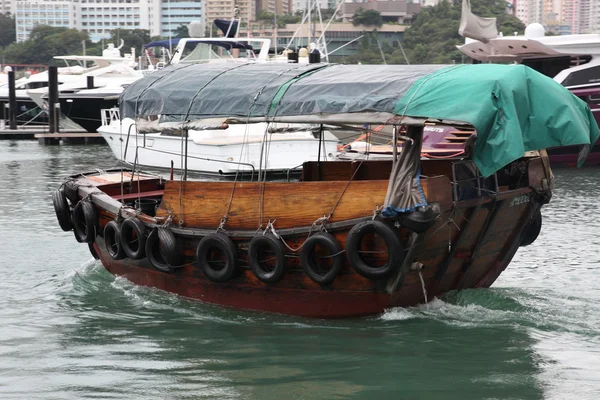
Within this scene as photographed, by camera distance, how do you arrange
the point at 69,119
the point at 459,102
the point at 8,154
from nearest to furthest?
the point at 459,102 < the point at 8,154 < the point at 69,119

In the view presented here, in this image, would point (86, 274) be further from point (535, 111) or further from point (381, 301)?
point (535, 111)

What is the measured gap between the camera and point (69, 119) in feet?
128

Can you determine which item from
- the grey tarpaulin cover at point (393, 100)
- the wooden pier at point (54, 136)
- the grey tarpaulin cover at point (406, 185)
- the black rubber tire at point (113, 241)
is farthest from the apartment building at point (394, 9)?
the grey tarpaulin cover at point (406, 185)

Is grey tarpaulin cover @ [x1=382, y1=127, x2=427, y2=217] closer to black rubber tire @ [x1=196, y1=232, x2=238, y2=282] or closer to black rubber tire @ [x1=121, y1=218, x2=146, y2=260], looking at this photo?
black rubber tire @ [x1=196, y1=232, x2=238, y2=282]

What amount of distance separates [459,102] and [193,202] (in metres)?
2.99

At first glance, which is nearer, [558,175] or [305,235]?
[305,235]

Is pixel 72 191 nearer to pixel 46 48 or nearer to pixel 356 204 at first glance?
pixel 356 204

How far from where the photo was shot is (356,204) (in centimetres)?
861

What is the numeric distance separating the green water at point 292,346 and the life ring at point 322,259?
0.61 metres

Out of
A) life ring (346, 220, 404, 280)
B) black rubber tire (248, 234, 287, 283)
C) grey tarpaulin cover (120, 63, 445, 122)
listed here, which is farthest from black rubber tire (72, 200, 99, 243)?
life ring (346, 220, 404, 280)

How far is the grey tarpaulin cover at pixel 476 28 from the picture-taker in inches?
961

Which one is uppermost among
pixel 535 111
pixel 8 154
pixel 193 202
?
pixel 535 111

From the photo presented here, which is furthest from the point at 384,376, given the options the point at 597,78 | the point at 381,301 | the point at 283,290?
the point at 597,78

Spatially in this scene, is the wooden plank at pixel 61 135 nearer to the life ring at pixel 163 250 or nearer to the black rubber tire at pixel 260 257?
the life ring at pixel 163 250
